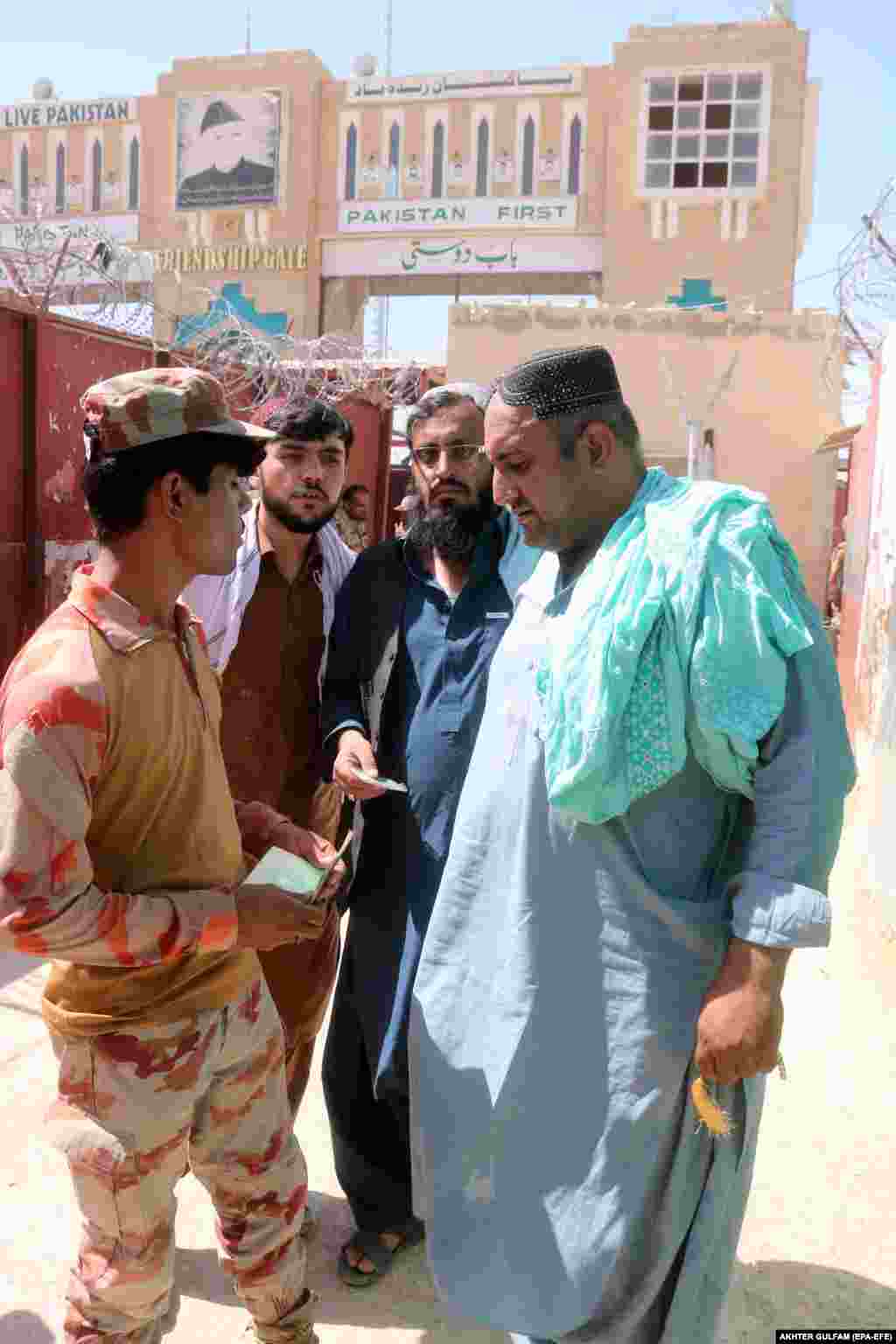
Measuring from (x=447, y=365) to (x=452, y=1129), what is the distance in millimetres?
12706

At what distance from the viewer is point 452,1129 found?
6.08ft

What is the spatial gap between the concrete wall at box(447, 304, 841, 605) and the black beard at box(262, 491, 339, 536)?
11.2m

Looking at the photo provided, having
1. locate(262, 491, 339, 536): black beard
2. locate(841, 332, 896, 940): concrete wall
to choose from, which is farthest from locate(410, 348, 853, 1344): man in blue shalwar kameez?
locate(841, 332, 896, 940): concrete wall

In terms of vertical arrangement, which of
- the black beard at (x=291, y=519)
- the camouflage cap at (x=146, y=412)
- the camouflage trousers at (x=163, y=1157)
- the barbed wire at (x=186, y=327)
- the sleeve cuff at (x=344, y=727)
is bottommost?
the camouflage trousers at (x=163, y=1157)

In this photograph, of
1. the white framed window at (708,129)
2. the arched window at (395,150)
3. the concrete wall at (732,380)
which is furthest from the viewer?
the arched window at (395,150)

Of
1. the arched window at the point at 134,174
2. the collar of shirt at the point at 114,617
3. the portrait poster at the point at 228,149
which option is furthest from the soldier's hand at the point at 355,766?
the arched window at the point at 134,174

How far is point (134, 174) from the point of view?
26422 mm

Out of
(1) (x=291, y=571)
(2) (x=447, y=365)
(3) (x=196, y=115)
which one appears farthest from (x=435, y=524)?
(3) (x=196, y=115)

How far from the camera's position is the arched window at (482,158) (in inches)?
943

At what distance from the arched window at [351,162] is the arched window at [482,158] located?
8.90 feet

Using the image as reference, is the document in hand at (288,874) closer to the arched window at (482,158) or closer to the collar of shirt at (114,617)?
the collar of shirt at (114,617)

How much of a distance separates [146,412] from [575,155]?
2463cm

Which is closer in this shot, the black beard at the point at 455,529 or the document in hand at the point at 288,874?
the document in hand at the point at 288,874

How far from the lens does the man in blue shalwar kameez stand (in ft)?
4.95
